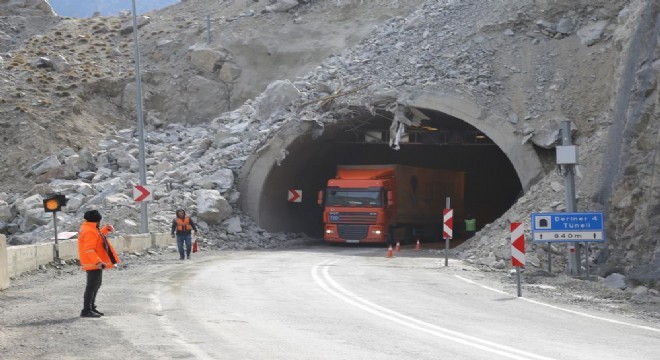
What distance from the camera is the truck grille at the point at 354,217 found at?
119 feet

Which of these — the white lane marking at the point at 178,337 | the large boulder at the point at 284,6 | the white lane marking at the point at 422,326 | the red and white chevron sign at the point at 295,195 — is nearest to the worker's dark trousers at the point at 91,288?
the white lane marking at the point at 178,337

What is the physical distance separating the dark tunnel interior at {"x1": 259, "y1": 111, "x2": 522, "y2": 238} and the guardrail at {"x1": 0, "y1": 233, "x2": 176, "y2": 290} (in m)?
11.2

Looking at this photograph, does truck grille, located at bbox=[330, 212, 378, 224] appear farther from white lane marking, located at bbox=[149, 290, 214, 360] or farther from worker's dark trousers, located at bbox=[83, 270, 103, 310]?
worker's dark trousers, located at bbox=[83, 270, 103, 310]

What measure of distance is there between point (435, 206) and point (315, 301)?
28.4m

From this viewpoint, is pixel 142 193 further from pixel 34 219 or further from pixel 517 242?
pixel 517 242

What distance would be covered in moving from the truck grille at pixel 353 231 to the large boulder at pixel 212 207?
4685 mm

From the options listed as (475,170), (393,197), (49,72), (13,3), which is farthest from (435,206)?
(13,3)

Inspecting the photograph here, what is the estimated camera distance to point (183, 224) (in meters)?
26.4

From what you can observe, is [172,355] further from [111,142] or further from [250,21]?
[250,21]

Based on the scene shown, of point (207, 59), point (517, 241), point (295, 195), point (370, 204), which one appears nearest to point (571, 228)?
point (517, 241)

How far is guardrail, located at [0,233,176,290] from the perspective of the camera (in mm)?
16906

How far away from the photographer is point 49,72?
48.9 metres

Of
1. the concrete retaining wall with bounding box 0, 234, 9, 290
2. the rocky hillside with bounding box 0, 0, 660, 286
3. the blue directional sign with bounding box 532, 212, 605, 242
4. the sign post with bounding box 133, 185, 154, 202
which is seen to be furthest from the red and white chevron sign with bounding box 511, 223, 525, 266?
the sign post with bounding box 133, 185, 154, 202

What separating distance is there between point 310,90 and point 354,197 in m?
6.69
